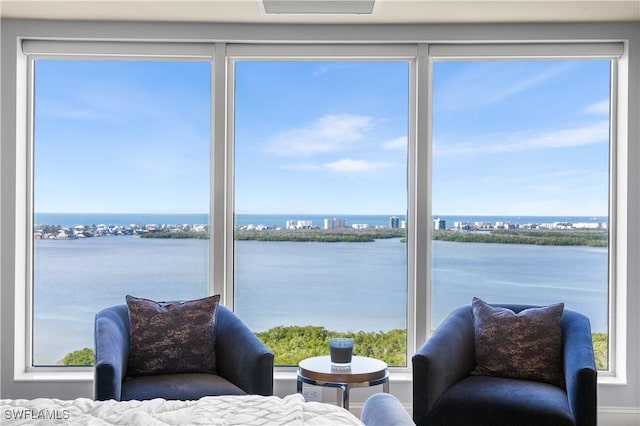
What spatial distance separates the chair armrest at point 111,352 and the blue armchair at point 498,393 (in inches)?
55.9

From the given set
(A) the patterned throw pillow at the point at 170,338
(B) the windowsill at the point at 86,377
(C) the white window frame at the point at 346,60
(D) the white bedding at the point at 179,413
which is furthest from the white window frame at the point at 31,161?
(D) the white bedding at the point at 179,413

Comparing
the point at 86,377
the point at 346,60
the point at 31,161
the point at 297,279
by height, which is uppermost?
the point at 346,60

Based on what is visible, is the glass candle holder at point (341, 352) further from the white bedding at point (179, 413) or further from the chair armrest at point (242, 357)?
the white bedding at point (179, 413)

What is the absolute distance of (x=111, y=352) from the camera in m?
2.94

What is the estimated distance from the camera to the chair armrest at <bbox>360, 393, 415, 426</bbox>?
1.81 metres

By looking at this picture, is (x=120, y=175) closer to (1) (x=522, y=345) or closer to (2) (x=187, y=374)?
(2) (x=187, y=374)

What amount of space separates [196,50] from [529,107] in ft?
7.39

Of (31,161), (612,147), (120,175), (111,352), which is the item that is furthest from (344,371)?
(31,161)

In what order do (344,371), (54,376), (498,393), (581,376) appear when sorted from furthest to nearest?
1. (54,376)
2. (344,371)
3. (498,393)
4. (581,376)

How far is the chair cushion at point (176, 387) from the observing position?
114 inches

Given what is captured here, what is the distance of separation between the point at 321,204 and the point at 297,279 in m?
0.54

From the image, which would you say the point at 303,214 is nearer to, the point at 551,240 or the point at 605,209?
the point at 551,240

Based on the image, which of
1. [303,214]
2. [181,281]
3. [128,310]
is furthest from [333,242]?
[128,310]

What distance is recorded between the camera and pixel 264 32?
3.90m
